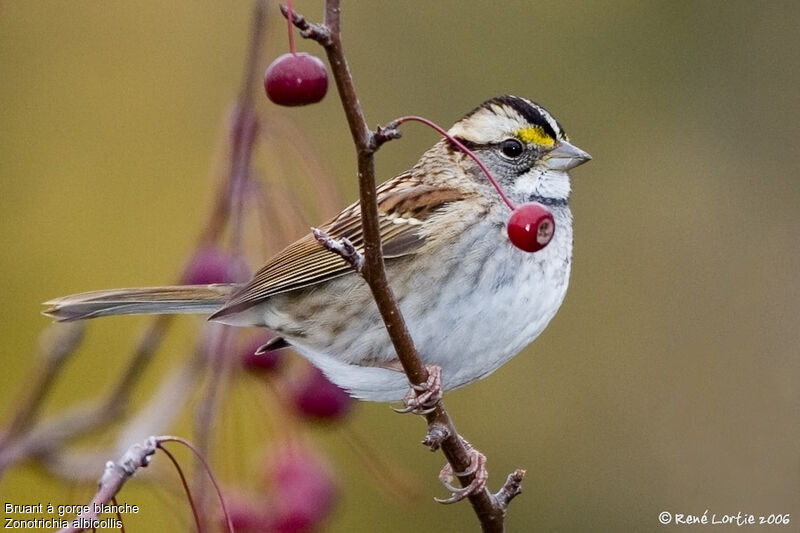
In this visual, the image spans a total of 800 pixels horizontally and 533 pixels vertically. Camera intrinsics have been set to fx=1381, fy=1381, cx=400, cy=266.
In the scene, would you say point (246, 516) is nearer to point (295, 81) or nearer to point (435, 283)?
point (435, 283)

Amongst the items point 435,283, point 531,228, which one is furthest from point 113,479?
point 435,283

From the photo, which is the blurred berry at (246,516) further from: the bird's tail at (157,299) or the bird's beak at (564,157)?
the bird's beak at (564,157)

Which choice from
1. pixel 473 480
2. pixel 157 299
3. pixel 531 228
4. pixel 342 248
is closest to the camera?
pixel 342 248

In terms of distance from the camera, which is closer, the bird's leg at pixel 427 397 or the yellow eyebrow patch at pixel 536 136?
the bird's leg at pixel 427 397

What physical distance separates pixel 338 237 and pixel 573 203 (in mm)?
2805

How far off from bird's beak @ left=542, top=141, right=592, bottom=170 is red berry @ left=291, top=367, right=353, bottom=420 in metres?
0.83

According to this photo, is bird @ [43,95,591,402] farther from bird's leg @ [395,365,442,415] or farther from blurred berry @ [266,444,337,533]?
bird's leg @ [395,365,442,415]

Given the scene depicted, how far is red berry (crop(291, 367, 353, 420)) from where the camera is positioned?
129 inches

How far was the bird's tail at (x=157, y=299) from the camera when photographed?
344 centimetres

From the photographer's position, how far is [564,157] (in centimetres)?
360

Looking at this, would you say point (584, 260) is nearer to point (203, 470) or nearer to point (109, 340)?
point (109, 340)

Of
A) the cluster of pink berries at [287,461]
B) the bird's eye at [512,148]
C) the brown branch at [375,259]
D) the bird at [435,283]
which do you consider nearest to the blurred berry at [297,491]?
the cluster of pink berries at [287,461]

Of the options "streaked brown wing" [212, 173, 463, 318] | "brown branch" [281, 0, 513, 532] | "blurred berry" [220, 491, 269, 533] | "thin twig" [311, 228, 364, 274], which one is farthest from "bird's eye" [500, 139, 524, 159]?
"thin twig" [311, 228, 364, 274]

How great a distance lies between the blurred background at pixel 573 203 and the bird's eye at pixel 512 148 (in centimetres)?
203
